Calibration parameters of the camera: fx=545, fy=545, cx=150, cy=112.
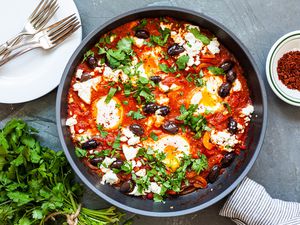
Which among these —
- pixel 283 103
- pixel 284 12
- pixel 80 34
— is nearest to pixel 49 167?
pixel 80 34

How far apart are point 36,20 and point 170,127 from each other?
1.27 meters

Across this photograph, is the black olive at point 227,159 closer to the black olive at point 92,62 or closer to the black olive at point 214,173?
the black olive at point 214,173

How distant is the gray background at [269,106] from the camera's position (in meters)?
4.17

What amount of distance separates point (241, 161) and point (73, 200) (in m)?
1.26

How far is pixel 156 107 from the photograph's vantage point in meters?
3.91

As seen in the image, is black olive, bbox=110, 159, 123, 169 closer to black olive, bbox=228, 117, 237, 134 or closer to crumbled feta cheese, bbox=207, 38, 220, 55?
black olive, bbox=228, 117, 237, 134

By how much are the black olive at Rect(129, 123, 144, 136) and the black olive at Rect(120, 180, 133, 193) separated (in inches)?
13.9

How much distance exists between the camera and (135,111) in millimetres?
3961

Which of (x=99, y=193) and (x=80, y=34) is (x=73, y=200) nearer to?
(x=99, y=193)

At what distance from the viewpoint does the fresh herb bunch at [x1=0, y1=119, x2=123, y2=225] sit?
3.84 metres

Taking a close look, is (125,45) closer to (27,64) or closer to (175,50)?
(175,50)

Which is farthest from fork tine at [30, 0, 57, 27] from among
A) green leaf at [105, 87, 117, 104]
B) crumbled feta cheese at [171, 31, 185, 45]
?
crumbled feta cheese at [171, 31, 185, 45]

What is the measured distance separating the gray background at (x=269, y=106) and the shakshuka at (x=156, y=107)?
30cm

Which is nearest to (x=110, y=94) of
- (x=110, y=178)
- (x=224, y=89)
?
(x=110, y=178)
